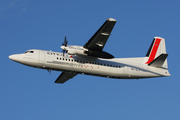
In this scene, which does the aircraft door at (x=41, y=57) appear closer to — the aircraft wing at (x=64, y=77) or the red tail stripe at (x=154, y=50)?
the aircraft wing at (x=64, y=77)

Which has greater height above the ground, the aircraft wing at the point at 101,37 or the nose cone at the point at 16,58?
the aircraft wing at the point at 101,37

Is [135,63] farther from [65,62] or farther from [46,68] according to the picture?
[46,68]

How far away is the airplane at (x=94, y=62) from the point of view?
79.8 feet

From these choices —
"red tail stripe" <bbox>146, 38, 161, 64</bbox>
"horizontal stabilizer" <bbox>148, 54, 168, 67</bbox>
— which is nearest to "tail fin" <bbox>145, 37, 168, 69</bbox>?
"red tail stripe" <bbox>146, 38, 161, 64</bbox>

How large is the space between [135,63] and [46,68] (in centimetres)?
969

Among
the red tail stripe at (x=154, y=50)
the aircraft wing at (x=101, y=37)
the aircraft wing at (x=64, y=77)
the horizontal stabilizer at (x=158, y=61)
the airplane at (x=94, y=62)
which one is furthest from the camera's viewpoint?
the red tail stripe at (x=154, y=50)

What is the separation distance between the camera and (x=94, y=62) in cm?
2569

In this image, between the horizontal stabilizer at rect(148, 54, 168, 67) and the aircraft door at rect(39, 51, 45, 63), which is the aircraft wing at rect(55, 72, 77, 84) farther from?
the horizontal stabilizer at rect(148, 54, 168, 67)

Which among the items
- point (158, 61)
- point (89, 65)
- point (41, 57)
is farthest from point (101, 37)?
point (158, 61)

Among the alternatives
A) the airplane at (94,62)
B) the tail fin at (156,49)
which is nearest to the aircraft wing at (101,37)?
the airplane at (94,62)

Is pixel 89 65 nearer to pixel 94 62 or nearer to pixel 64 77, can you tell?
pixel 94 62

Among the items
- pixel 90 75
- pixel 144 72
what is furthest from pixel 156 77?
pixel 90 75

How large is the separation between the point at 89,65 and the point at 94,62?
2.17 feet

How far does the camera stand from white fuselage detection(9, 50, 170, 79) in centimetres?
2472
